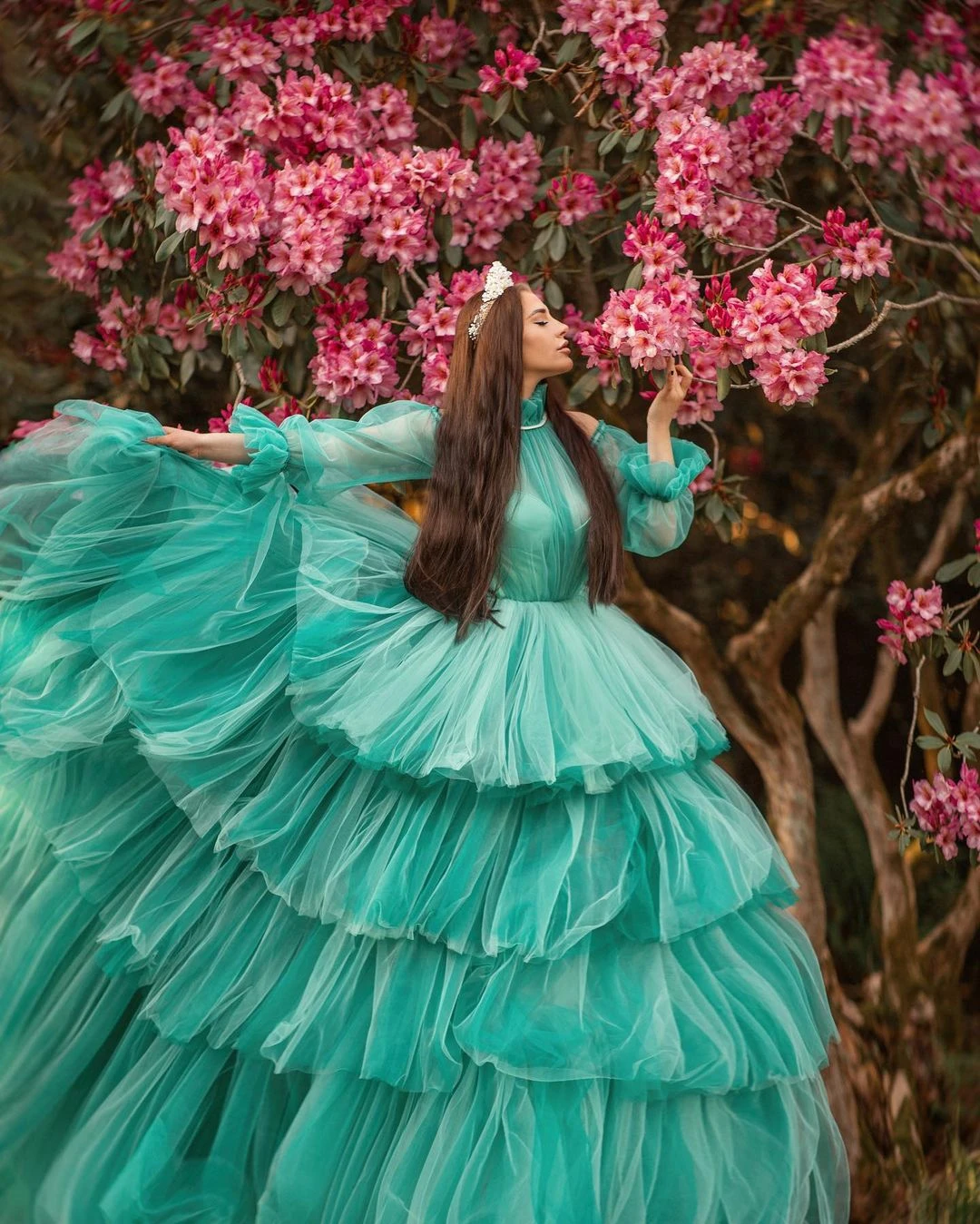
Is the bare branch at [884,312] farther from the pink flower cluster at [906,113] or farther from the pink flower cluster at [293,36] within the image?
the pink flower cluster at [293,36]

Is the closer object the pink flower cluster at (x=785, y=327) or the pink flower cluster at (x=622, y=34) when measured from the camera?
the pink flower cluster at (x=785, y=327)

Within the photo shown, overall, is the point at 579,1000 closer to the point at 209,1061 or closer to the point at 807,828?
the point at 209,1061

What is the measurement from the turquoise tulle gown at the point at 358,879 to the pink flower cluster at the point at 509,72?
73 centimetres

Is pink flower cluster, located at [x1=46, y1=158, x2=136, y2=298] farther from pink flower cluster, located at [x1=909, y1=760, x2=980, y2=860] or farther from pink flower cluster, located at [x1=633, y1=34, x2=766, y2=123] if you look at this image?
pink flower cluster, located at [x1=909, y1=760, x2=980, y2=860]

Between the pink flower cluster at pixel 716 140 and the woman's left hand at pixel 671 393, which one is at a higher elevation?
the pink flower cluster at pixel 716 140

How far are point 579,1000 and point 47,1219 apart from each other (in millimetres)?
956

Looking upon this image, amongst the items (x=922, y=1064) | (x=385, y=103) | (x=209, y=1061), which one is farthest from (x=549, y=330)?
A: (x=922, y=1064)

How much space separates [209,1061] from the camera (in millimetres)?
2197

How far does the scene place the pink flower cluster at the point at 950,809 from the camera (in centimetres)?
251

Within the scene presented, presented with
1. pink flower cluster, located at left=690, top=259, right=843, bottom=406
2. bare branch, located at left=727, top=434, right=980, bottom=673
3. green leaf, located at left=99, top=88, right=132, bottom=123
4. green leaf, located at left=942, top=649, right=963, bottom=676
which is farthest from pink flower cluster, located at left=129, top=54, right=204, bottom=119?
green leaf, located at left=942, top=649, right=963, bottom=676

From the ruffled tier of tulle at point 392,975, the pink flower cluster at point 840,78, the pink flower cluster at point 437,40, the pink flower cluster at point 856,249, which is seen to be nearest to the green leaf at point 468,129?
the pink flower cluster at point 437,40

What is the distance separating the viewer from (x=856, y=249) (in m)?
2.37

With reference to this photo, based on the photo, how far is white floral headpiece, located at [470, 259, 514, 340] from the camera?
7.73 ft

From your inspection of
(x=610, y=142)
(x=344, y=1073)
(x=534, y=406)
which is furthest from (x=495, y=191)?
(x=344, y=1073)
